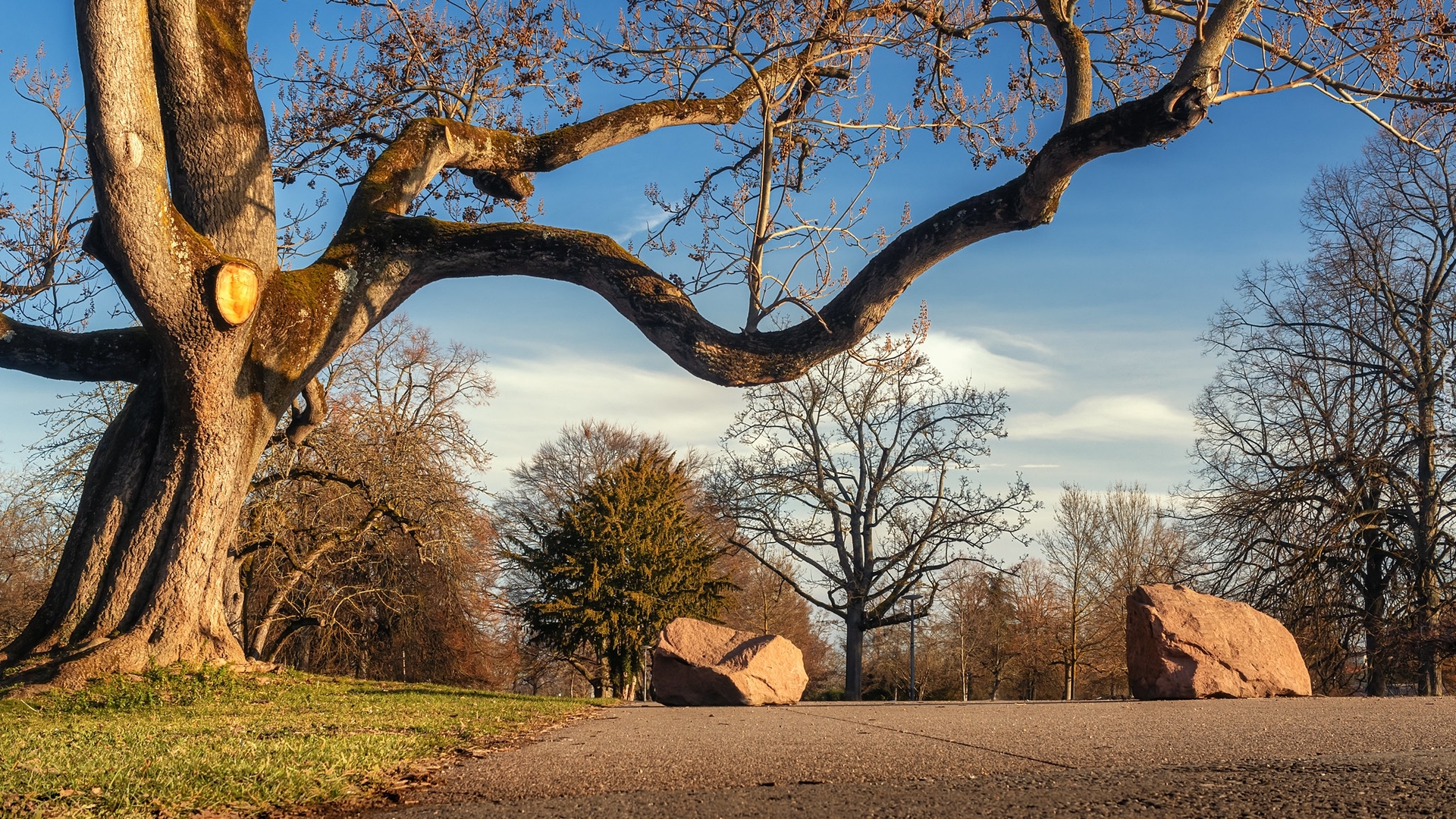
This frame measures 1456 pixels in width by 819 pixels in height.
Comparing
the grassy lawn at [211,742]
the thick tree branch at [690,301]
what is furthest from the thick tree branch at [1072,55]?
the grassy lawn at [211,742]

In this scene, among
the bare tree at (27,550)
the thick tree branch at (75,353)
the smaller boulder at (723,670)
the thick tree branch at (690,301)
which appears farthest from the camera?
the bare tree at (27,550)

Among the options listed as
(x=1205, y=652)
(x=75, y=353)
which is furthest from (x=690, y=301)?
(x=1205, y=652)

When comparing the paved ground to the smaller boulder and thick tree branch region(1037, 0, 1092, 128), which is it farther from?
the smaller boulder

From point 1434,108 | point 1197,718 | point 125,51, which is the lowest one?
point 1197,718

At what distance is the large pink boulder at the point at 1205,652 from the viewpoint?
987 cm

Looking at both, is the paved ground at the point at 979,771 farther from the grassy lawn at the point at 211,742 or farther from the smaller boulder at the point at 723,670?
the smaller boulder at the point at 723,670

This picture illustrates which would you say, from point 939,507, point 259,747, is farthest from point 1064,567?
point 259,747

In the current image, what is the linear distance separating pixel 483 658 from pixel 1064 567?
23283 millimetres

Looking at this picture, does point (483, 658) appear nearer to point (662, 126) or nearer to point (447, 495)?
point (447, 495)

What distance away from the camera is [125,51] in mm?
7074

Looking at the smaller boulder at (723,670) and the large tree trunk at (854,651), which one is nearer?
the smaller boulder at (723,670)

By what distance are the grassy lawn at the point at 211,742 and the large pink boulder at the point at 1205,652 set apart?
676 cm

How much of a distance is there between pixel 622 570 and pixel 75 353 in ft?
52.6

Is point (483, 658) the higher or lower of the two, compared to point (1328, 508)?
lower
